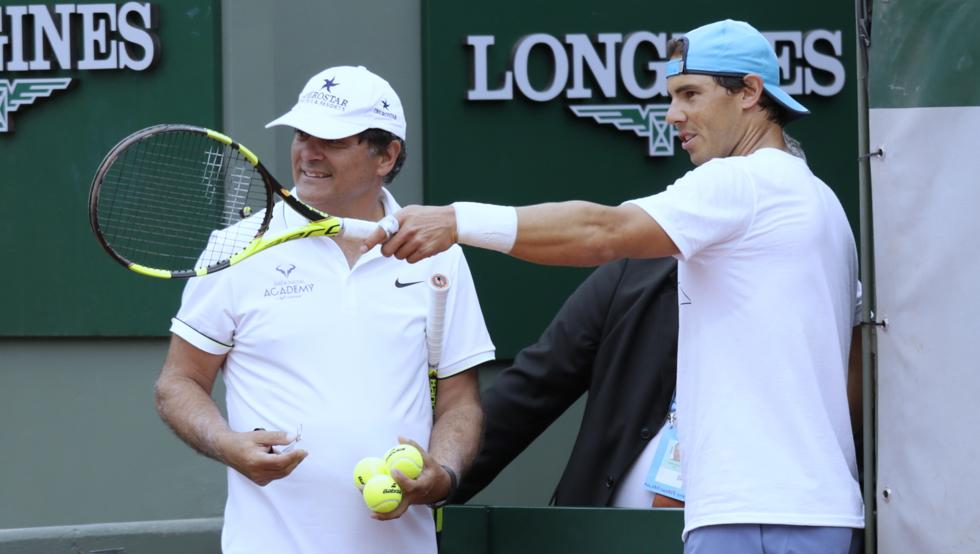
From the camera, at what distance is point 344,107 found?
12.7ft

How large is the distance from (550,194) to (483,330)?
1774 millimetres

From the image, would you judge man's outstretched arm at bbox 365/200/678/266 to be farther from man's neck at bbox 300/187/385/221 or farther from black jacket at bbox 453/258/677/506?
black jacket at bbox 453/258/677/506

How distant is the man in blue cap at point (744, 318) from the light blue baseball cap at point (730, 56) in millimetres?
214

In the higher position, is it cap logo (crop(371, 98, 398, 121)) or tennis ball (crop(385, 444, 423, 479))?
cap logo (crop(371, 98, 398, 121))

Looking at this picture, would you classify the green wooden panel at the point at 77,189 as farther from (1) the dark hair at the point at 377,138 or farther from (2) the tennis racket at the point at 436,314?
(2) the tennis racket at the point at 436,314

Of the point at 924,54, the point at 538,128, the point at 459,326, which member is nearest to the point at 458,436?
the point at 459,326

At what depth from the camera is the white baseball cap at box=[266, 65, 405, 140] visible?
3.81 m

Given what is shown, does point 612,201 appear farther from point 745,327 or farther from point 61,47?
point 745,327

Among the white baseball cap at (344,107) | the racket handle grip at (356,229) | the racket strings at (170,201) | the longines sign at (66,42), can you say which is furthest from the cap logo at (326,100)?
the longines sign at (66,42)

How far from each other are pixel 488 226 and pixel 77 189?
9.89 ft

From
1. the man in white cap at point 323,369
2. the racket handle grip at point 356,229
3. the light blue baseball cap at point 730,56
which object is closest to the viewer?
the racket handle grip at point 356,229

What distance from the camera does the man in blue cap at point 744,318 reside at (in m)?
3.09

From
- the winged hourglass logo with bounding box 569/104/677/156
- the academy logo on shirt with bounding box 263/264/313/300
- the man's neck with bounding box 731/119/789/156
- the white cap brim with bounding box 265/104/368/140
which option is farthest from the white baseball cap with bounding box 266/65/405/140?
the winged hourglass logo with bounding box 569/104/677/156

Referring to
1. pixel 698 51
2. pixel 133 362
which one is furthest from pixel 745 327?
pixel 133 362
